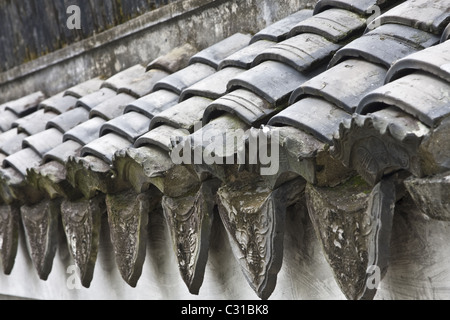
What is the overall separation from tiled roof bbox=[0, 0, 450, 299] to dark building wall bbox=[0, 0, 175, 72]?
650 mm

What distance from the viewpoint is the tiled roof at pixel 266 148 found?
176cm

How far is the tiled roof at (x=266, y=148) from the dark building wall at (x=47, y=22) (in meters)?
0.65

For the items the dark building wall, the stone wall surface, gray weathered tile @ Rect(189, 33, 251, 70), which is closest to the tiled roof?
gray weathered tile @ Rect(189, 33, 251, 70)

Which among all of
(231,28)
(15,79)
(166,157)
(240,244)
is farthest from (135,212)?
(15,79)

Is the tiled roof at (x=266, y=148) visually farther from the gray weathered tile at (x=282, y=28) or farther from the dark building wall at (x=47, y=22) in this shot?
the dark building wall at (x=47, y=22)

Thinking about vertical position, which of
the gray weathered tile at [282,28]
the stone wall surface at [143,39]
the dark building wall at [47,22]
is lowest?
the gray weathered tile at [282,28]

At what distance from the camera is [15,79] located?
5.06m

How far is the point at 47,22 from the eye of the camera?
4.61 m

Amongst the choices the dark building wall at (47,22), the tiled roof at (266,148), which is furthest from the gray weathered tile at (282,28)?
the dark building wall at (47,22)

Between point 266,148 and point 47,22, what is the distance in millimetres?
3032

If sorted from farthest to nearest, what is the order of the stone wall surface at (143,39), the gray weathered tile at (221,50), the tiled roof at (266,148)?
1. the stone wall surface at (143,39)
2. the gray weathered tile at (221,50)
3. the tiled roof at (266,148)

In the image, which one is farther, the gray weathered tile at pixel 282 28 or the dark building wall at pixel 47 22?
the dark building wall at pixel 47 22

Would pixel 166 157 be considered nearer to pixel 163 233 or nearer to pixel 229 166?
pixel 229 166
